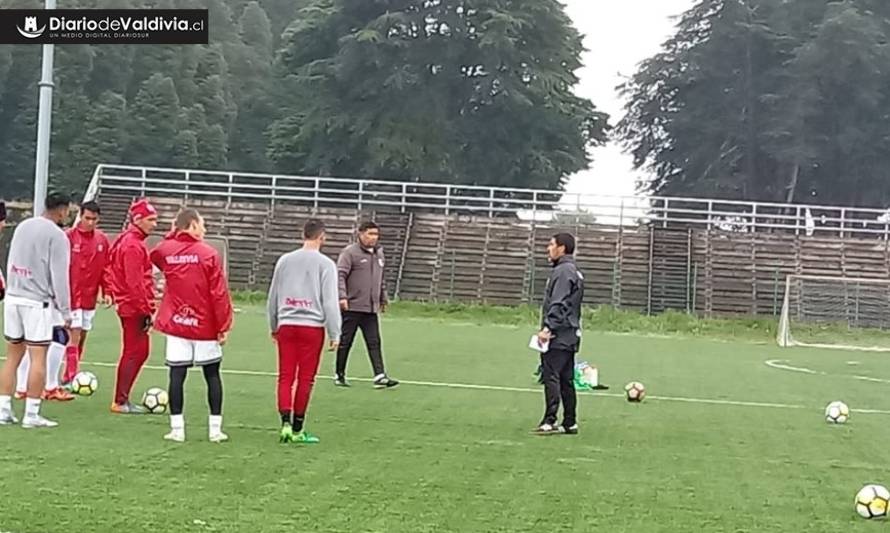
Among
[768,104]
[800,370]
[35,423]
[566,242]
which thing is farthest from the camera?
[768,104]

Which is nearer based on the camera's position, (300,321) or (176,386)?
(176,386)

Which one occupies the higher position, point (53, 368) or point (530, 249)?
point (530, 249)

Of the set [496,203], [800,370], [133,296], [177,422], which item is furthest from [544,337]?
[496,203]

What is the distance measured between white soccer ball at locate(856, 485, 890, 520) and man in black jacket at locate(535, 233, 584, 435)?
12.7ft

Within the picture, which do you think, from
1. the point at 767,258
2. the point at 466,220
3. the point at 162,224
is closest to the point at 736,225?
the point at 767,258

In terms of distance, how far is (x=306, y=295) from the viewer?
10.4 m

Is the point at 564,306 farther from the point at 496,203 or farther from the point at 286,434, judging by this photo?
the point at 496,203

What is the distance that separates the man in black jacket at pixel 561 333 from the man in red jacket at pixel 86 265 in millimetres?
4422

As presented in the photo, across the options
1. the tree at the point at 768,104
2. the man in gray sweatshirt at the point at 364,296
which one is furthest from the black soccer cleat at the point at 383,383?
the tree at the point at 768,104

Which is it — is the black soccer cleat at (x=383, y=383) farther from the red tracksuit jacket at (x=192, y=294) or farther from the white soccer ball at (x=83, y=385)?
the red tracksuit jacket at (x=192, y=294)

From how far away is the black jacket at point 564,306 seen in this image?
1152cm

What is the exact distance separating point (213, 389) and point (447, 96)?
153 ft

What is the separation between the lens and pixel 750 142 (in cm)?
5938

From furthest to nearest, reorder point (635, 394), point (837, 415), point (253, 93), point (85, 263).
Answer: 1. point (253, 93)
2. point (635, 394)
3. point (837, 415)
4. point (85, 263)
